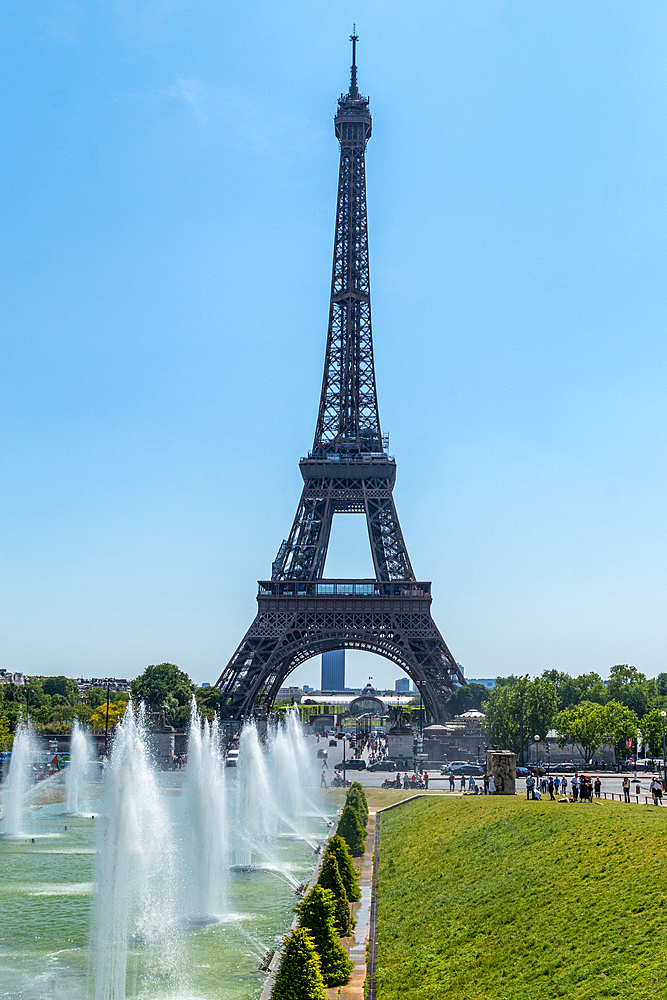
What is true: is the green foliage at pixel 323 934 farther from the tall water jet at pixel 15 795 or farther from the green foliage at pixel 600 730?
the green foliage at pixel 600 730

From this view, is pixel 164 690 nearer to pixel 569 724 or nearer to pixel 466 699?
pixel 466 699

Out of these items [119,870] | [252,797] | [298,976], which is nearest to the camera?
[298,976]

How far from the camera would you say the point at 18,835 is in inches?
1738

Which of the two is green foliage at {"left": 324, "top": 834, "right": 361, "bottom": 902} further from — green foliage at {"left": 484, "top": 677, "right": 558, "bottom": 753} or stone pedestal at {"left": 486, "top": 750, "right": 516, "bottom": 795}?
green foliage at {"left": 484, "top": 677, "right": 558, "bottom": 753}

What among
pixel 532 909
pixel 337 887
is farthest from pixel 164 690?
pixel 532 909

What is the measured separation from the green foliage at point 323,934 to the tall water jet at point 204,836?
9432 millimetres

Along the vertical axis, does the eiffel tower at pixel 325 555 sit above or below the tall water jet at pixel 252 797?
above

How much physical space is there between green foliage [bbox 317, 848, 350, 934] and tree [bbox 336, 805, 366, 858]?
8.84 metres

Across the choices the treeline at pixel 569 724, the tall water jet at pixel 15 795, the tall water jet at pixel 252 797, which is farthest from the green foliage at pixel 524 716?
the tall water jet at pixel 15 795

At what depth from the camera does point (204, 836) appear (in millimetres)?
31047

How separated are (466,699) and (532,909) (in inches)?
2940

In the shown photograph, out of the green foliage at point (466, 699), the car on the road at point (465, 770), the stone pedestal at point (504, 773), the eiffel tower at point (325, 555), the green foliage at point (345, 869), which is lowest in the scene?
the car on the road at point (465, 770)

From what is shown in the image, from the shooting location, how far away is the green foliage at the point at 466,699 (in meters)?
86.6

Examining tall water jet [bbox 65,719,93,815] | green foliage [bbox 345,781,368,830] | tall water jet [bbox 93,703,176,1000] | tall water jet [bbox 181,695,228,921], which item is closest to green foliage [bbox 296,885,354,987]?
tall water jet [bbox 93,703,176,1000]
